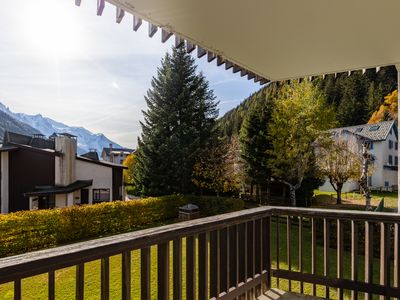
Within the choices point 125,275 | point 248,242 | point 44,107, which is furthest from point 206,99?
point 44,107

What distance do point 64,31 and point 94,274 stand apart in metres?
4.31

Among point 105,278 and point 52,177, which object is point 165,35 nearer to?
point 105,278

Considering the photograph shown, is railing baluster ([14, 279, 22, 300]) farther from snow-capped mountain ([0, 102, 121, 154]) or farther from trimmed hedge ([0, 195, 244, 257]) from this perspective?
snow-capped mountain ([0, 102, 121, 154])

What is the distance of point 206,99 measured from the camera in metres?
16.9

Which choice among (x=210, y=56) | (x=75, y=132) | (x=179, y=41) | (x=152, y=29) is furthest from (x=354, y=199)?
(x=75, y=132)

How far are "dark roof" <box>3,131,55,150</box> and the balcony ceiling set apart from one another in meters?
Result: 18.2

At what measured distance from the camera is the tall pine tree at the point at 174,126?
15.5 m

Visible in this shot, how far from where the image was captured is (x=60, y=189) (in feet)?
47.6

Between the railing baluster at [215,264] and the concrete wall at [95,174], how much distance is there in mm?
15141

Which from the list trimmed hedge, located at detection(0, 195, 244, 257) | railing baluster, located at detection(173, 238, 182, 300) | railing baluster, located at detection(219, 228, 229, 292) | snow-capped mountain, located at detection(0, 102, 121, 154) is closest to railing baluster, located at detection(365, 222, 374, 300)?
railing baluster, located at detection(219, 228, 229, 292)

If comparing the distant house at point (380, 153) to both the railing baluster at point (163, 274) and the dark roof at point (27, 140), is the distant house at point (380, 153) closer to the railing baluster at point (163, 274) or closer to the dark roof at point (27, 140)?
the dark roof at point (27, 140)

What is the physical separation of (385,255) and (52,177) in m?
16.0

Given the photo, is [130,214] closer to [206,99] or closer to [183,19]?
[206,99]

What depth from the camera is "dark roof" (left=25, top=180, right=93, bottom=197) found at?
1397 cm
